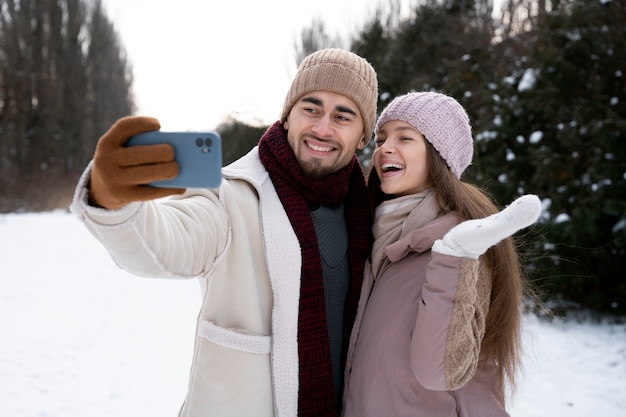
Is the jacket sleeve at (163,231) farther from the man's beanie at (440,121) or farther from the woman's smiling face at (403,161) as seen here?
the man's beanie at (440,121)

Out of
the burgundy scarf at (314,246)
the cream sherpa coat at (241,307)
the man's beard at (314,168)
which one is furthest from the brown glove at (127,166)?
the man's beard at (314,168)

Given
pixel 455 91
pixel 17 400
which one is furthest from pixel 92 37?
pixel 17 400

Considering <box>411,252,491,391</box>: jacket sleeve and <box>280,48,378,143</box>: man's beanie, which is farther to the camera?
<box>280,48,378,143</box>: man's beanie

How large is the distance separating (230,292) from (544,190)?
459 cm

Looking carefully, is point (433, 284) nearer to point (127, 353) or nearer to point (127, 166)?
point (127, 166)

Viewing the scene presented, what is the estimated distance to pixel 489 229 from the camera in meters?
1.35

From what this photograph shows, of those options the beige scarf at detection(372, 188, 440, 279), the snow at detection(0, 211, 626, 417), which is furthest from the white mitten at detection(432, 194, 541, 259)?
the snow at detection(0, 211, 626, 417)

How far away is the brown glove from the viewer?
101 centimetres

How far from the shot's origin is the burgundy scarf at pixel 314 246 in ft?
4.99

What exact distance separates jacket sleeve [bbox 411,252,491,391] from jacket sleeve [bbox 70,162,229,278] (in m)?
0.66

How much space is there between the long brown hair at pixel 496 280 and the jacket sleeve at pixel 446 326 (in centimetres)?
28

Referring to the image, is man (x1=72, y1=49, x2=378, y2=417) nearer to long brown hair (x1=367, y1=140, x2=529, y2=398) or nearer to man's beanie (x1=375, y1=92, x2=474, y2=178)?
man's beanie (x1=375, y1=92, x2=474, y2=178)

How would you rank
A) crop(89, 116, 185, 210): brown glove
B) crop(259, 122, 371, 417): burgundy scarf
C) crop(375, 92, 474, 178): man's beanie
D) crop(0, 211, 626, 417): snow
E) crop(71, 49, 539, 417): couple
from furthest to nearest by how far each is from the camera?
crop(0, 211, 626, 417): snow, crop(375, 92, 474, 178): man's beanie, crop(259, 122, 371, 417): burgundy scarf, crop(71, 49, 539, 417): couple, crop(89, 116, 185, 210): brown glove

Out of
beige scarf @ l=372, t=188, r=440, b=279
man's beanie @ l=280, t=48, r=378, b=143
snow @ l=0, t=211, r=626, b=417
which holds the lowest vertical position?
snow @ l=0, t=211, r=626, b=417
